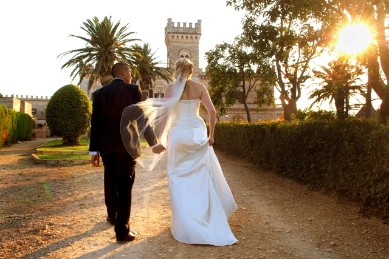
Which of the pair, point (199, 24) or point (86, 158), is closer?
point (86, 158)

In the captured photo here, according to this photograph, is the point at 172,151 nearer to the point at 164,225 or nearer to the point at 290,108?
the point at 164,225

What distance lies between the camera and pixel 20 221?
17.9 ft

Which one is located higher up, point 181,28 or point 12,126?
point 181,28

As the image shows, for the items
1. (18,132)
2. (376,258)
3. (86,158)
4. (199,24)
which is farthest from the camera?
(199,24)

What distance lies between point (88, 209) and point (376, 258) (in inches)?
171

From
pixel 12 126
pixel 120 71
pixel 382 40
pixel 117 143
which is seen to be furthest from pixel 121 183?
pixel 12 126

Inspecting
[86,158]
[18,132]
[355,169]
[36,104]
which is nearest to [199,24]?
[36,104]

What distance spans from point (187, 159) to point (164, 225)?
3.63ft

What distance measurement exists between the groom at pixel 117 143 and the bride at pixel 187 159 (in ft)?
0.52

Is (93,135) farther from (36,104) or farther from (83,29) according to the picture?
(36,104)

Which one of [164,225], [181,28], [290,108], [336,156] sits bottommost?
[164,225]

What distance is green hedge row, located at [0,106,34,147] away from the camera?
1987 cm

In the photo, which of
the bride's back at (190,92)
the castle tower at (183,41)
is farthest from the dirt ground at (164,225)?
the castle tower at (183,41)

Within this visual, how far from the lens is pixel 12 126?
22875mm
